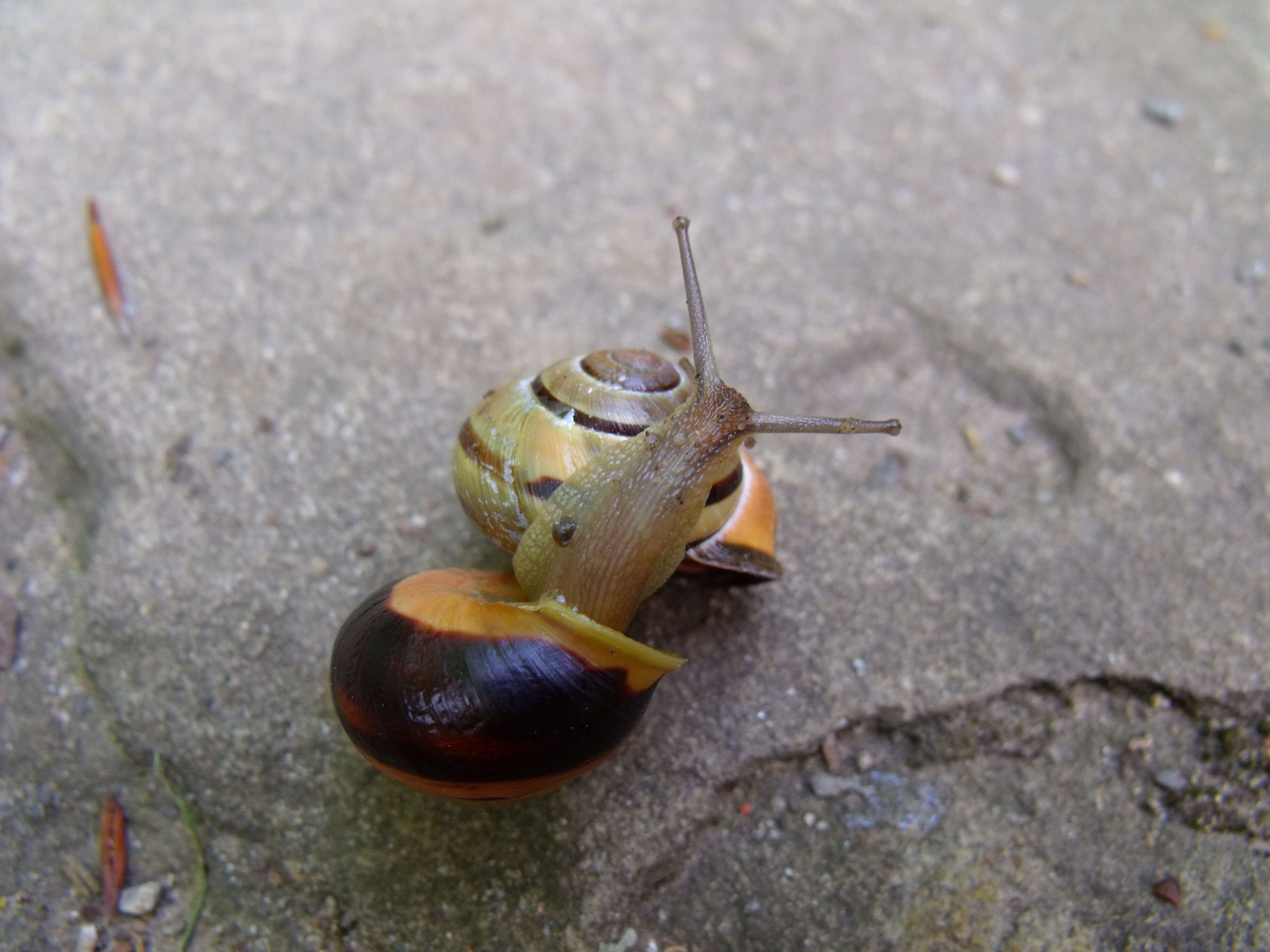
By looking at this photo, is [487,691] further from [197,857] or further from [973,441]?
[973,441]

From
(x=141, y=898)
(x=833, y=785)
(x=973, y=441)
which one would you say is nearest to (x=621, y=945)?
(x=833, y=785)

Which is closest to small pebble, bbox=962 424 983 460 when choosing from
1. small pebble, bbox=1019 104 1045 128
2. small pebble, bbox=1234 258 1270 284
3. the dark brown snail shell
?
small pebble, bbox=1234 258 1270 284

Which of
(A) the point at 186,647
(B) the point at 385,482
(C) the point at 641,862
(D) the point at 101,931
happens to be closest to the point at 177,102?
(B) the point at 385,482

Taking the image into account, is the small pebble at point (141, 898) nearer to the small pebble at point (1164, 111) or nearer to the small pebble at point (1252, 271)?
the small pebble at point (1252, 271)

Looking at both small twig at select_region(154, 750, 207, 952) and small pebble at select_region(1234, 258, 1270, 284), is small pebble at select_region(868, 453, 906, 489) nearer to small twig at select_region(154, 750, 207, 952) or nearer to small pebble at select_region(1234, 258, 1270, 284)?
small pebble at select_region(1234, 258, 1270, 284)

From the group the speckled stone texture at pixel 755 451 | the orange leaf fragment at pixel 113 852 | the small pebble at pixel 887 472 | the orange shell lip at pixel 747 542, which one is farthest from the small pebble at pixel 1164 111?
the orange leaf fragment at pixel 113 852

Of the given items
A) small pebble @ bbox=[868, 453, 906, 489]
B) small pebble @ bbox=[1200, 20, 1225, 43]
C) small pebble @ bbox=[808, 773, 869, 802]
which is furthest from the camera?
small pebble @ bbox=[1200, 20, 1225, 43]

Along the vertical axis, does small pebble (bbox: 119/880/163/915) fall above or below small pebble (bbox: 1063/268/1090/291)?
below

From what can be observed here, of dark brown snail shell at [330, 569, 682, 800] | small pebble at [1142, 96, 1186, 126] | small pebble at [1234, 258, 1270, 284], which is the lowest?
small pebble at [1234, 258, 1270, 284]
